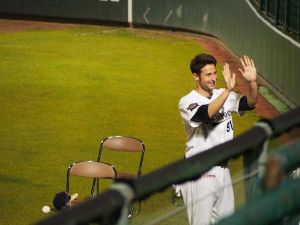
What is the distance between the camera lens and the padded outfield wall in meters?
14.8

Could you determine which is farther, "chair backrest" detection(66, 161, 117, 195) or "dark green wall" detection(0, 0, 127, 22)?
"dark green wall" detection(0, 0, 127, 22)

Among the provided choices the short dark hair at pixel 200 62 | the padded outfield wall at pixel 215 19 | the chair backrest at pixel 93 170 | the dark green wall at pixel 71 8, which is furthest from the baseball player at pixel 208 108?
the dark green wall at pixel 71 8

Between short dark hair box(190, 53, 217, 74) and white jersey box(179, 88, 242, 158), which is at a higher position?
short dark hair box(190, 53, 217, 74)

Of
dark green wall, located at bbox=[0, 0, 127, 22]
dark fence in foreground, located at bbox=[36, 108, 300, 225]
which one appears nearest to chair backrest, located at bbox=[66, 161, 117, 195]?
dark fence in foreground, located at bbox=[36, 108, 300, 225]

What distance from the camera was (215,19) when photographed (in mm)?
21594

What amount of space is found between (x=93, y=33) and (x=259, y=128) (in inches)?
786

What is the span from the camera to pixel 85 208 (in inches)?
77.4

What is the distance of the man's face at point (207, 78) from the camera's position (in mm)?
6633

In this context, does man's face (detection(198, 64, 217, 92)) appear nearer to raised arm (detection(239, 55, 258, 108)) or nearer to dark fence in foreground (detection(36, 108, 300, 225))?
raised arm (detection(239, 55, 258, 108))

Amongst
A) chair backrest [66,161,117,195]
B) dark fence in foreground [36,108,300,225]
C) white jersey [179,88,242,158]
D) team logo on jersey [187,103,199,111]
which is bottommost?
chair backrest [66,161,117,195]

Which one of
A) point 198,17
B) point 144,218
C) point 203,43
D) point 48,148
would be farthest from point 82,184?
point 198,17

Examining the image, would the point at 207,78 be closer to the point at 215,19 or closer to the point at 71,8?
the point at 215,19

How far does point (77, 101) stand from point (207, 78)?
8152 mm

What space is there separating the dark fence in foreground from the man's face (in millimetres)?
3823
